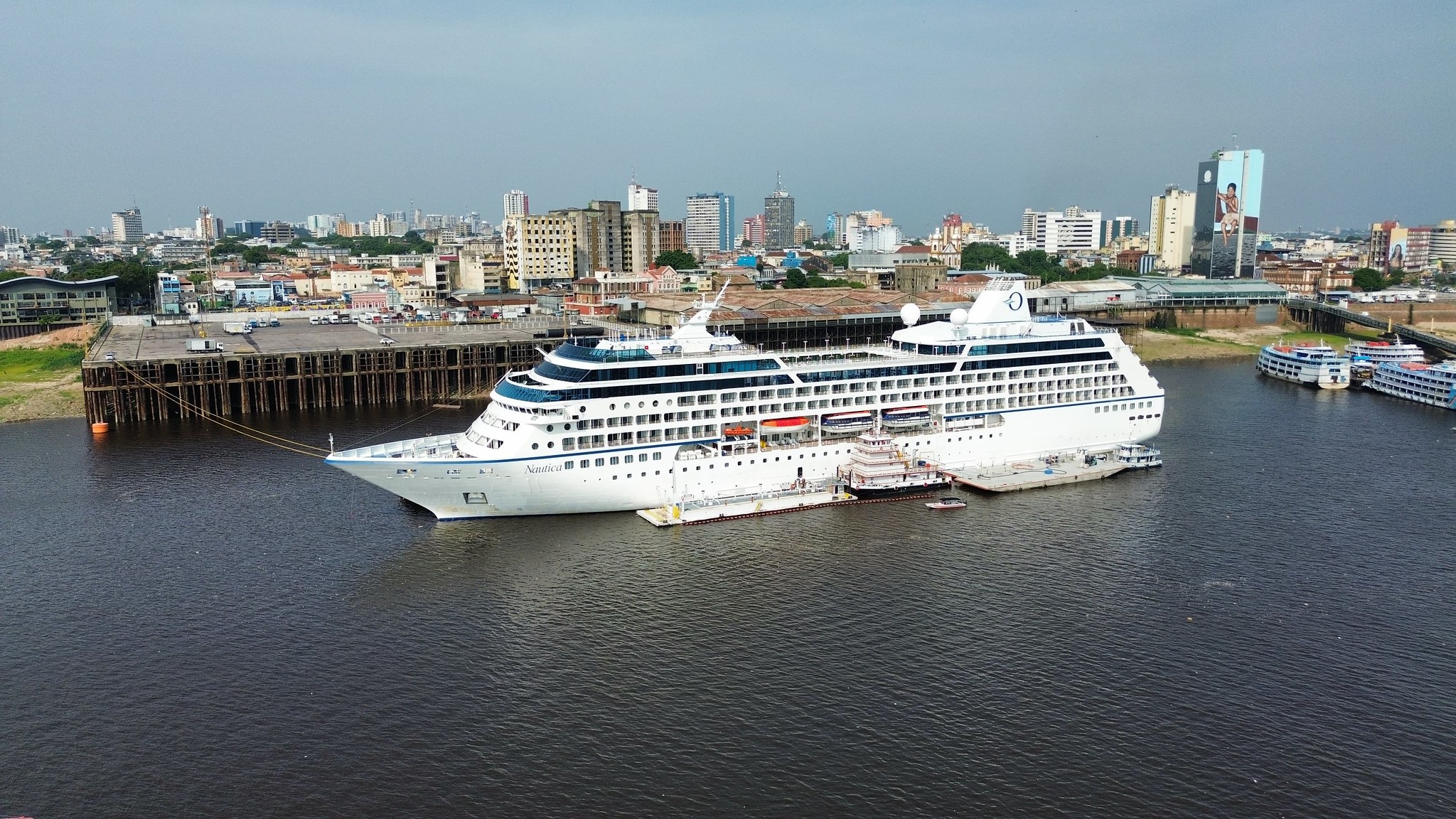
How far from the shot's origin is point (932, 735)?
70.2ft

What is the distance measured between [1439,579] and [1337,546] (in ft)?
10.6

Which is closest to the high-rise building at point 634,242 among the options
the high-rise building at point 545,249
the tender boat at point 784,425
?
the high-rise building at point 545,249

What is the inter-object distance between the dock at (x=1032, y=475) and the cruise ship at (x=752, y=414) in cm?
103

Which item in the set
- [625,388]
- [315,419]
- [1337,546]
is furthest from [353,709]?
[315,419]

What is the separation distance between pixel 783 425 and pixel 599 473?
793 cm

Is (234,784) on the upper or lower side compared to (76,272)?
lower

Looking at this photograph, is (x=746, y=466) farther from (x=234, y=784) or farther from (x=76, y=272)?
(x=76, y=272)

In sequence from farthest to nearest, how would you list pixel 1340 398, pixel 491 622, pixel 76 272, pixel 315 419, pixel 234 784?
1. pixel 76 272
2. pixel 1340 398
3. pixel 315 419
4. pixel 491 622
5. pixel 234 784

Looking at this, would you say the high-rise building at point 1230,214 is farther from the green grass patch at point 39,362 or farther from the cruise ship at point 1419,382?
the green grass patch at point 39,362

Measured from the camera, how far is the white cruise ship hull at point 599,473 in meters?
33.8

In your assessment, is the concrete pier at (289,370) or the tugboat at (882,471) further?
the concrete pier at (289,370)

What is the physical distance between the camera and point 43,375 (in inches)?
2596

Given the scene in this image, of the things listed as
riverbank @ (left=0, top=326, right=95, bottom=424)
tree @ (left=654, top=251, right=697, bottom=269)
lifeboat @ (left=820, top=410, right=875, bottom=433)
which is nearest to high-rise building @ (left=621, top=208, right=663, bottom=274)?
tree @ (left=654, top=251, right=697, bottom=269)

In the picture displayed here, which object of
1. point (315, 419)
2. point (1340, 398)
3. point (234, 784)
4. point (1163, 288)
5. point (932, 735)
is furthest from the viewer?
point (1163, 288)
